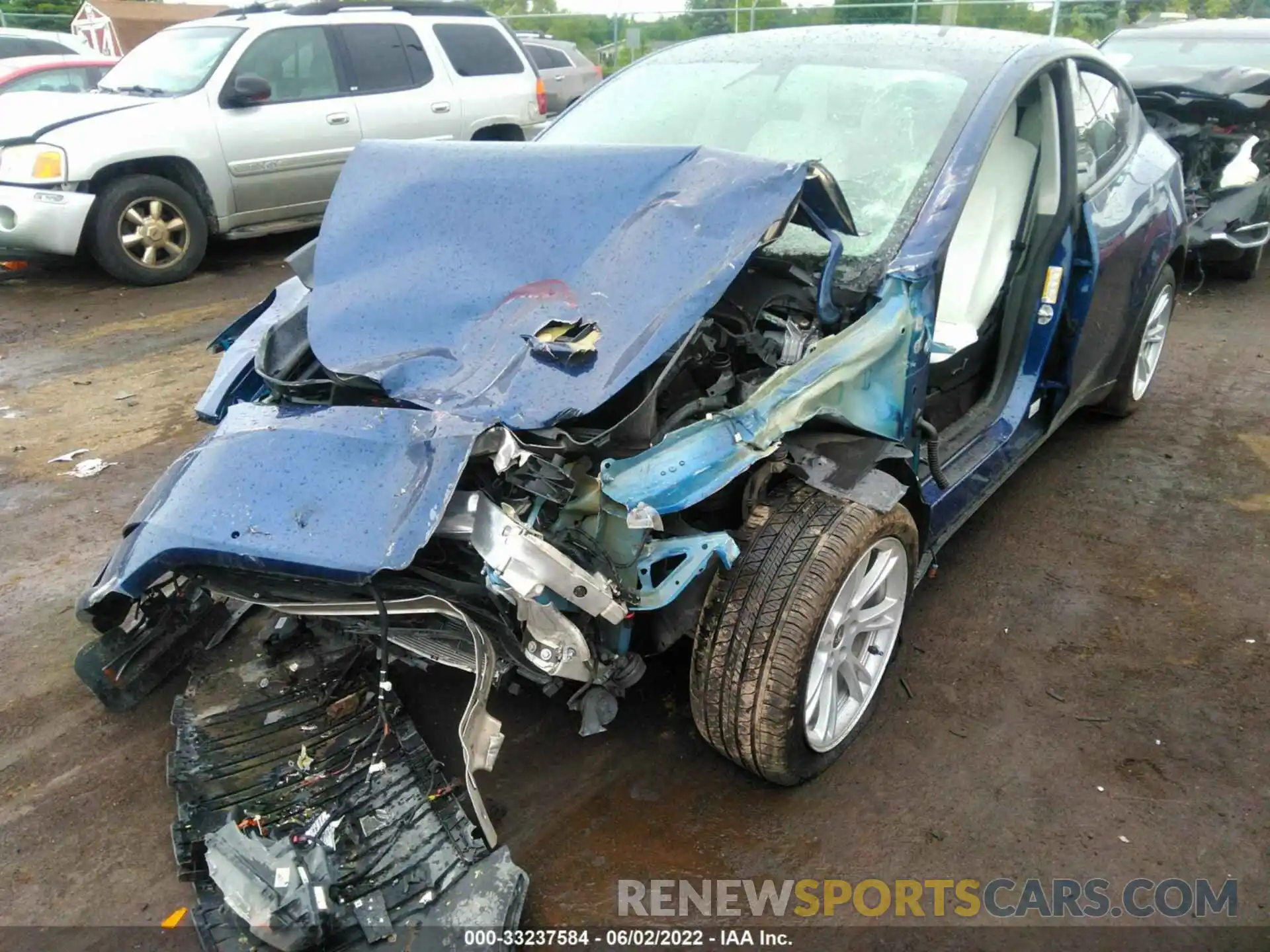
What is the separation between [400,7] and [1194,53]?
665cm

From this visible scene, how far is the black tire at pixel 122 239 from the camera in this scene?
6527 mm

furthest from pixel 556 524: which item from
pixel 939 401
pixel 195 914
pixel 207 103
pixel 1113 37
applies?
pixel 1113 37

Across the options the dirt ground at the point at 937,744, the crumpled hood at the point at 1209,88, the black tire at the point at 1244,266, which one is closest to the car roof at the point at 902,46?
the dirt ground at the point at 937,744

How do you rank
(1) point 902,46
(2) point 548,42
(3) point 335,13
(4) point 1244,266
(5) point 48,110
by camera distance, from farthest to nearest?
(2) point 548,42 < (3) point 335,13 < (4) point 1244,266 < (5) point 48,110 < (1) point 902,46

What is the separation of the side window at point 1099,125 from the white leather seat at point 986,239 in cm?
21

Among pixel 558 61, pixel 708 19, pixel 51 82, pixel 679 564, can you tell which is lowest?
pixel 679 564

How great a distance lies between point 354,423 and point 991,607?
2.29 metres

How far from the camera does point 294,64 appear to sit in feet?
23.9

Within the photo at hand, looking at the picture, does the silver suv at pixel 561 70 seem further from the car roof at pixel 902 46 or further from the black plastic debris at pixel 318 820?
the black plastic debris at pixel 318 820

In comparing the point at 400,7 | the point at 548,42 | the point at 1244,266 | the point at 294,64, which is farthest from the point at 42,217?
the point at 548,42

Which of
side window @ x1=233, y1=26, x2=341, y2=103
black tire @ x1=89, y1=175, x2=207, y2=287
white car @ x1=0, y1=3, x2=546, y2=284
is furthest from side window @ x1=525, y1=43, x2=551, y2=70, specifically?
black tire @ x1=89, y1=175, x2=207, y2=287

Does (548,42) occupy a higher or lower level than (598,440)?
higher

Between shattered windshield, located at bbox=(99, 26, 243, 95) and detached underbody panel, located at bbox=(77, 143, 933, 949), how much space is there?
17.7 feet

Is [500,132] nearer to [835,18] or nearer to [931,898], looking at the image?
[931,898]
